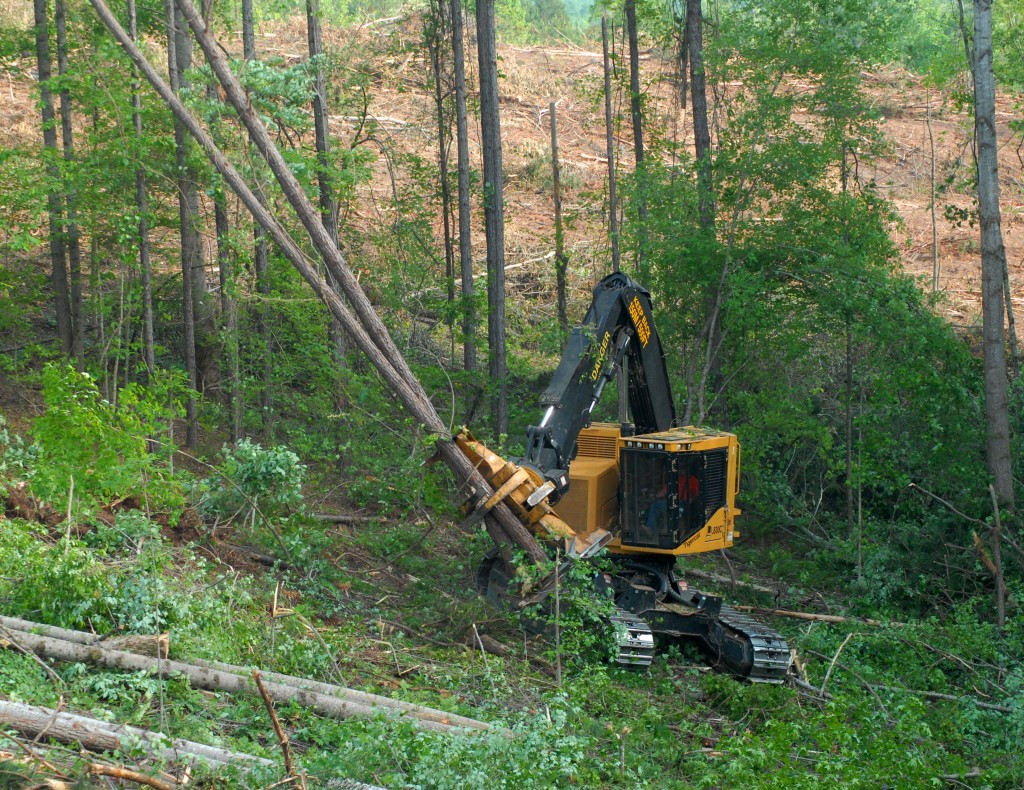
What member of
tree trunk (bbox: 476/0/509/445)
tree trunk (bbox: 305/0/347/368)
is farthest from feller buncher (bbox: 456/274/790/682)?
tree trunk (bbox: 476/0/509/445)

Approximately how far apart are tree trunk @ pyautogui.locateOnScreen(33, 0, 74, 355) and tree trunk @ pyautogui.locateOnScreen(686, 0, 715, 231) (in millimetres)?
9455

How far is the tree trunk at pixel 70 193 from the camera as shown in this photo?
1449cm

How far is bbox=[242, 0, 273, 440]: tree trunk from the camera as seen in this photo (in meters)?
15.5

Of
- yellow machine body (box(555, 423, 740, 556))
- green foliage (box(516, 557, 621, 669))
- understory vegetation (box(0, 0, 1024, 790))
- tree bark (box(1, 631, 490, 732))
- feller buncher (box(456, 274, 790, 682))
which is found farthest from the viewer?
yellow machine body (box(555, 423, 740, 556))

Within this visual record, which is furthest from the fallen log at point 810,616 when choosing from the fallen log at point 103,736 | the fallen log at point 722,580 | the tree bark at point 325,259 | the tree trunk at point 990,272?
the fallen log at point 103,736

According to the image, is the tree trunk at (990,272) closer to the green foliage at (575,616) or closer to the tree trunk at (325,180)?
the green foliage at (575,616)

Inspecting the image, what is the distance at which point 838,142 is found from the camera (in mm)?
15359

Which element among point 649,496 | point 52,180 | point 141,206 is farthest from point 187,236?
point 649,496

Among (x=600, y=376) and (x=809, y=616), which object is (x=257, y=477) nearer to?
(x=600, y=376)

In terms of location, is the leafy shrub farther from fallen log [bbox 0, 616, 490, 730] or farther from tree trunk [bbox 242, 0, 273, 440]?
tree trunk [bbox 242, 0, 273, 440]

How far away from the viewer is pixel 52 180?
13633 mm

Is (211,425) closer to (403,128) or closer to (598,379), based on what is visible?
(598,379)

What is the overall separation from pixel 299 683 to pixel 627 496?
4.31 meters

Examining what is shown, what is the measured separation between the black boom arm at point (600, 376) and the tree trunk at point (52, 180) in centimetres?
837
